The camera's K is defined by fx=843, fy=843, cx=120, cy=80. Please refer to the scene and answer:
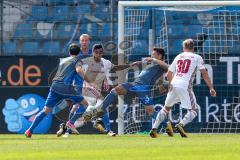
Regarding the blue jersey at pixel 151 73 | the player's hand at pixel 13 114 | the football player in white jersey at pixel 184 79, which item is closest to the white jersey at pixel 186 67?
the football player in white jersey at pixel 184 79

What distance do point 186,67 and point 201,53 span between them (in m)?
3.20

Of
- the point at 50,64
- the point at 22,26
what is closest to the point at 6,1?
the point at 22,26

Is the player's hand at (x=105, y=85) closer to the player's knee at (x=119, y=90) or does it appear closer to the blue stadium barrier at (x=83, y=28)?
the player's knee at (x=119, y=90)

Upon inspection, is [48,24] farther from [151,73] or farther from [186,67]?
[186,67]

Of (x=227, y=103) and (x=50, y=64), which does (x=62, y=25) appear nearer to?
(x=50, y=64)

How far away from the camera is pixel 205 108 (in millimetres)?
18781

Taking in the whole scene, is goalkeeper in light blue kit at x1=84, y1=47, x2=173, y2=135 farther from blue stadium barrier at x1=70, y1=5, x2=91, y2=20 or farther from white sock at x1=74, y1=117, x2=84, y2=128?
blue stadium barrier at x1=70, y1=5, x2=91, y2=20

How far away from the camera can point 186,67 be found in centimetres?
1586

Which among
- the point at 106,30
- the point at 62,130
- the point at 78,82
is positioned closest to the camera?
the point at 62,130

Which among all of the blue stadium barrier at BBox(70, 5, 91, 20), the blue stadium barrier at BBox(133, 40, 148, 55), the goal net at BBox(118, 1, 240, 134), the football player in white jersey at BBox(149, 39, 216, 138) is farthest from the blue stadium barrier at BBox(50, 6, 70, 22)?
the football player in white jersey at BBox(149, 39, 216, 138)

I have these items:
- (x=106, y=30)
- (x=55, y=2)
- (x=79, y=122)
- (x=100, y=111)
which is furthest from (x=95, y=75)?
(x=55, y=2)

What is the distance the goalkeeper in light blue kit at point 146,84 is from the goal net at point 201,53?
0.93 metres

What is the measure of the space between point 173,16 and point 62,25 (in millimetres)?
3124

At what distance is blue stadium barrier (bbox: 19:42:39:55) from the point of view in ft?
70.8
